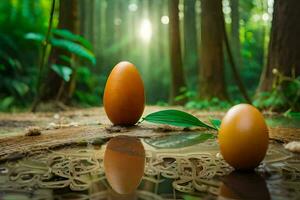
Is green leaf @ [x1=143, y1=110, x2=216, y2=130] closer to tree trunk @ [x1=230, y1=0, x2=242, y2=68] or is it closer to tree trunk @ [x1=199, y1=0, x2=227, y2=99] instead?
→ tree trunk @ [x1=199, y1=0, x2=227, y2=99]

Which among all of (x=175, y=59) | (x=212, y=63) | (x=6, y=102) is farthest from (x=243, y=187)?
(x=175, y=59)

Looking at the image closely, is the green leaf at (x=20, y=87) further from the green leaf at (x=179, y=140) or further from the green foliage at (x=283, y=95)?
the green leaf at (x=179, y=140)

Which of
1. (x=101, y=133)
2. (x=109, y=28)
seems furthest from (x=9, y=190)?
(x=109, y=28)

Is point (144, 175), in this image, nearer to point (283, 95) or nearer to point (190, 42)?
point (283, 95)

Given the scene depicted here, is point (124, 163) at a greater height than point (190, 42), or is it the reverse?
point (190, 42)

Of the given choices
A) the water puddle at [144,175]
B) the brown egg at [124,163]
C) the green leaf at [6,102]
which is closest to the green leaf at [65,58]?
the green leaf at [6,102]

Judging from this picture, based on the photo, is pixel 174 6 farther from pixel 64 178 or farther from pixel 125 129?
pixel 64 178

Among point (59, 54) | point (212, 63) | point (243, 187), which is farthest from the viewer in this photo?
point (212, 63)
